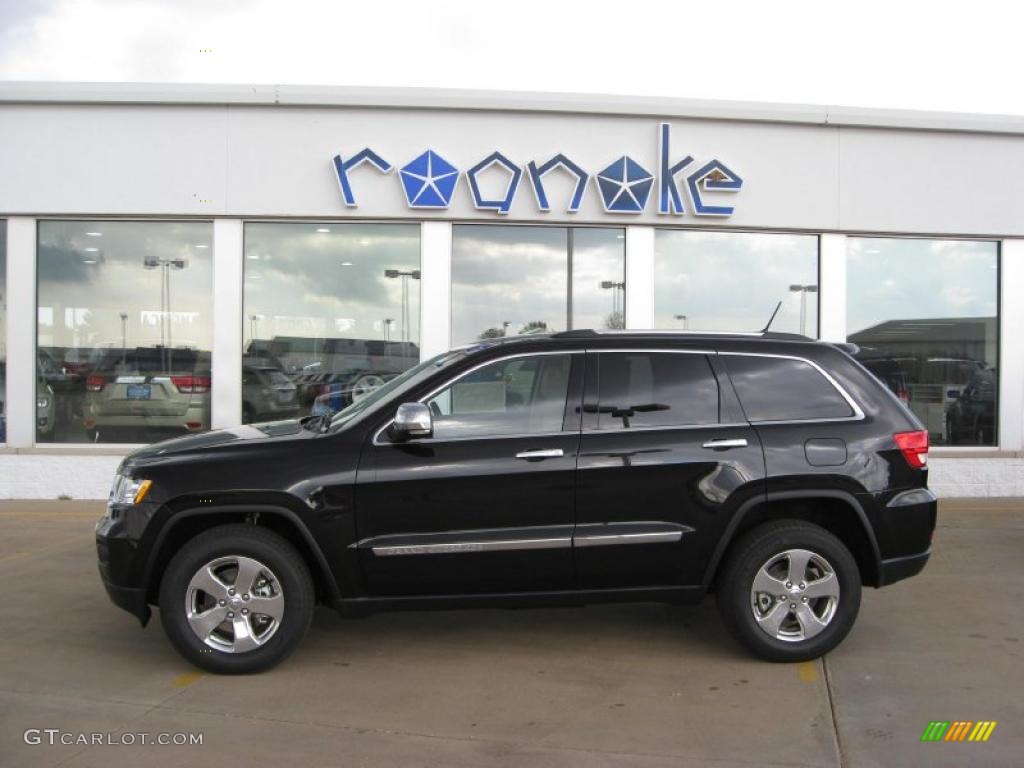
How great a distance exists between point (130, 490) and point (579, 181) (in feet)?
24.1

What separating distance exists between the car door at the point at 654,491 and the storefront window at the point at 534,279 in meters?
6.21

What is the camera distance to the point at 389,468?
487 cm

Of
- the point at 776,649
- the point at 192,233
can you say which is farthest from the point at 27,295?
the point at 776,649

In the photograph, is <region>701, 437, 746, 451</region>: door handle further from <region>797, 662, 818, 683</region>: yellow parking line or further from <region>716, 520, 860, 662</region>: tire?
<region>797, 662, 818, 683</region>: yellow parking line

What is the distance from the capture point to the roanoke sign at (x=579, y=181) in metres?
10.9

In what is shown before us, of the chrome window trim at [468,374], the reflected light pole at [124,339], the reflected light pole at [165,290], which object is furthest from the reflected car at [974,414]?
the reflected light pole at [124,339]

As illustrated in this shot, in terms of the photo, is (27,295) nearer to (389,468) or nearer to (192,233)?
(192,233)

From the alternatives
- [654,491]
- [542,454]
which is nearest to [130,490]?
[542,454]

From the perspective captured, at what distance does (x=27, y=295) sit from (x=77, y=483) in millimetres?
2366

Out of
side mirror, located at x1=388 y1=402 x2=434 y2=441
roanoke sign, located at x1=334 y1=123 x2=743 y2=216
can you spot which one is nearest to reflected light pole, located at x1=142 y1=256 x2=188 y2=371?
roanoke sign, located at x1=334 y1=123 x2=743 y2=216

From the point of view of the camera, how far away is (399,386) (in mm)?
5352

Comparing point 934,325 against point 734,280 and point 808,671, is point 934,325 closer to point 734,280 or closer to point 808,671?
point 734,280

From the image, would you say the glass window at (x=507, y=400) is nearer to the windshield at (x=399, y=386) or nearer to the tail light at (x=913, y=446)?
the windshield at (x=399, y=386)

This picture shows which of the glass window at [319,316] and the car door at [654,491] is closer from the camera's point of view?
the car door at [654,491]
